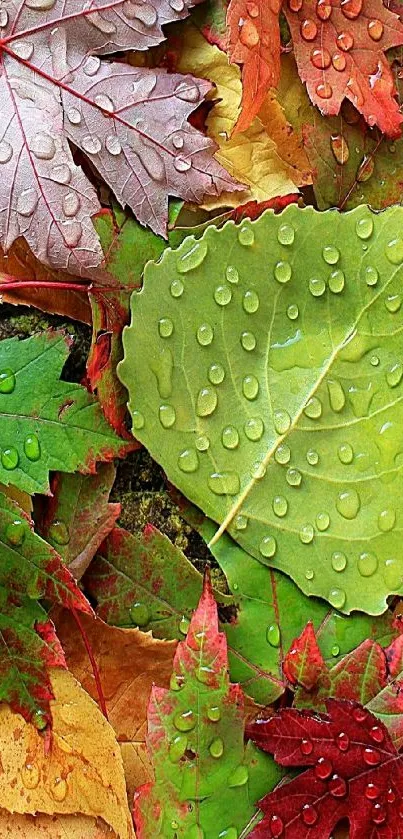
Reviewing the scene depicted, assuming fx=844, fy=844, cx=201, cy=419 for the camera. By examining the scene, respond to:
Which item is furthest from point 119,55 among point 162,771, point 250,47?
point 162,771

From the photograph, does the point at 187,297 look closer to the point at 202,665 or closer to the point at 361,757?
the point at 202,665

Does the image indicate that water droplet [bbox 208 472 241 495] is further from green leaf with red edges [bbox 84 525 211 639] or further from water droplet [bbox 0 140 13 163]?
water droplet [bbox 0 140 13 163]

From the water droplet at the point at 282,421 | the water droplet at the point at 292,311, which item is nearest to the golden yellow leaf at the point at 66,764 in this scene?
the water droplet at the point at 282,421

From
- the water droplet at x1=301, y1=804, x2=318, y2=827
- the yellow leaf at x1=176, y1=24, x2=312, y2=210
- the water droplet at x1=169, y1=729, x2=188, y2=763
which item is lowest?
the water droplet at x1=301, y1=804, x2=318, y2=827

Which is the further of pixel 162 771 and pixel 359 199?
pixel 359 199

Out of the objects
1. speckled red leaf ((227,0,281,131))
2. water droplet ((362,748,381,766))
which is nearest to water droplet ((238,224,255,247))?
speckled red leaf ((227,0,281,131))

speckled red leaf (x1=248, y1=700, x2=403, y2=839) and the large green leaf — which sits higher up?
the large green leaf

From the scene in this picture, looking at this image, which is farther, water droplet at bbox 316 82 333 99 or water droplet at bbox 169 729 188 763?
water droplet at bbox 316 82 333 99
